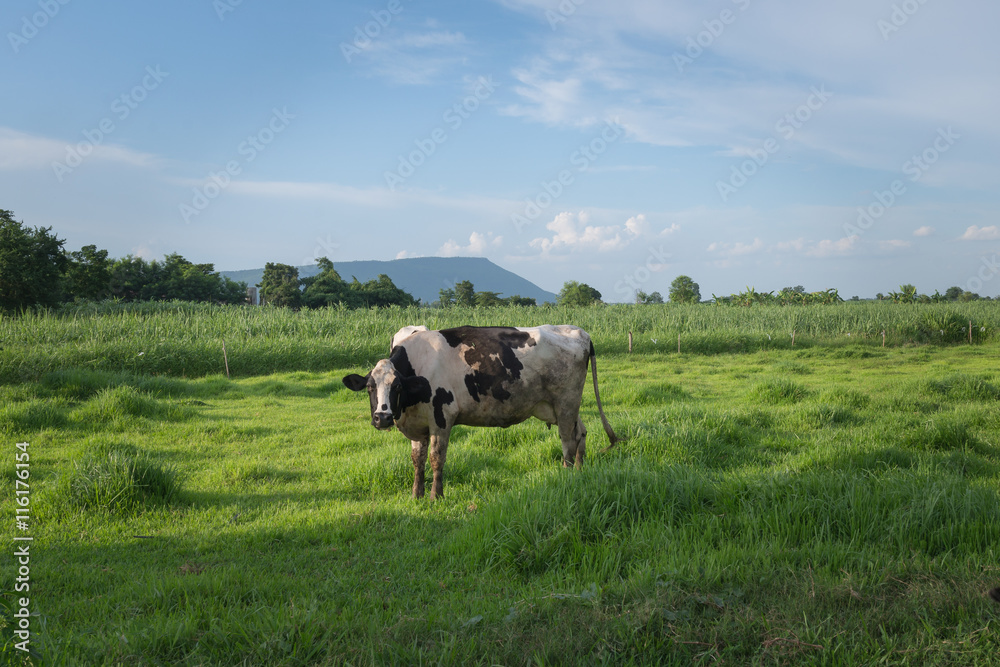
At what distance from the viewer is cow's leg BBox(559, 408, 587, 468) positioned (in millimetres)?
6719

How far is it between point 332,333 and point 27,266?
2064cm

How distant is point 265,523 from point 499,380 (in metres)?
2.62

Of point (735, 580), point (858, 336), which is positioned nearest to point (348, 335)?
point (735, 580)

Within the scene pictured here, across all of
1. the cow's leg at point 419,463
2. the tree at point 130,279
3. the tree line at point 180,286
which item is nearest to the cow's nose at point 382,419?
the cow's leg at point 419,463

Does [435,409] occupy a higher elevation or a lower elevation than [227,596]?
higher

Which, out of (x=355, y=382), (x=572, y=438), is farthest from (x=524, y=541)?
(x=355, y=382)

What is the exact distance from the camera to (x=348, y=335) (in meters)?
21.9

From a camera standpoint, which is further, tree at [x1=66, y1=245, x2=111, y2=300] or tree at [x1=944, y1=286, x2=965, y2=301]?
tree at [x1=944, y1=286, x2=965, y2=301]

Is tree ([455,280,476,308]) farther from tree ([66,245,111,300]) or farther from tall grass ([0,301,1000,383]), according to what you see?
tree ([66,245,111,300])

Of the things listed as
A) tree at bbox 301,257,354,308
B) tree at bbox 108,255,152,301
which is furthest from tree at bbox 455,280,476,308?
tree at bbox 108,255,152,301

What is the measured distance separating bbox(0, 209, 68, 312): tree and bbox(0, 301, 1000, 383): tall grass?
66.5 inches

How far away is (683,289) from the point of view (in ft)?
243

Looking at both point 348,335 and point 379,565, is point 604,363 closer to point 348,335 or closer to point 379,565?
point 348,335

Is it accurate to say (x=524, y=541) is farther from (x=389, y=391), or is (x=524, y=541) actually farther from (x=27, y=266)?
(x=27, y=266)
